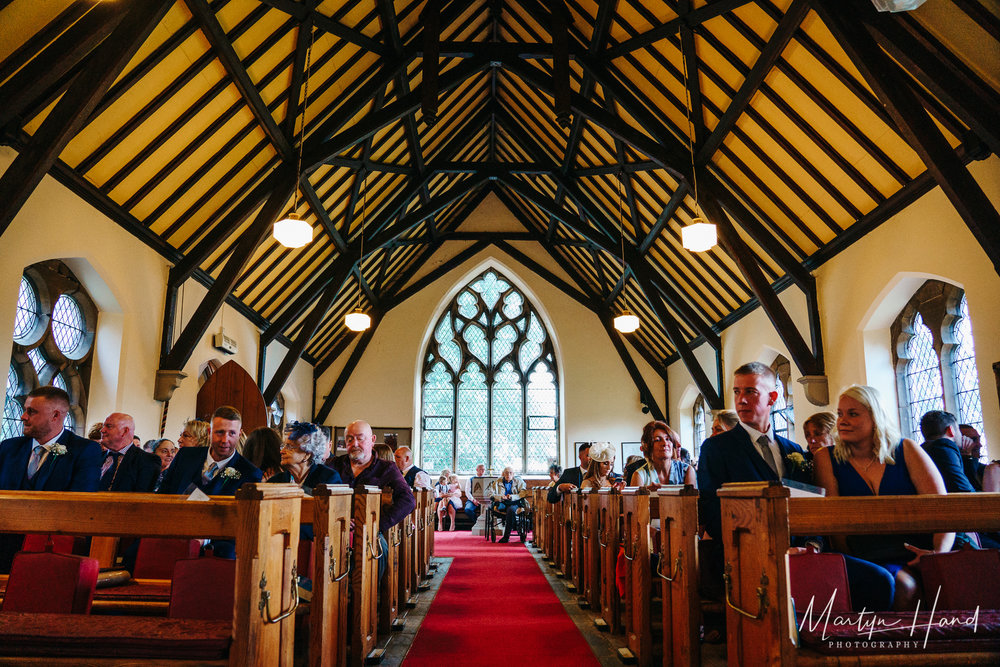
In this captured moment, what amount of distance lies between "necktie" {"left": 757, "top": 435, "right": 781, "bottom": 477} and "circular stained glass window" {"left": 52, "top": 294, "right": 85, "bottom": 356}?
6306mm

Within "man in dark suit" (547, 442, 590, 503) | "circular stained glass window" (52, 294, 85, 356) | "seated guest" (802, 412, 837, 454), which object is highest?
"circular stained glass window" (52, 294, 85, 356)

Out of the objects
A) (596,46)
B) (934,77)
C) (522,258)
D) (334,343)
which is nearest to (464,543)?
(334,343)

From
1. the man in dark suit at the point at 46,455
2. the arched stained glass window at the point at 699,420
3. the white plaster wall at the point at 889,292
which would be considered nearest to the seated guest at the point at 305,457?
the man in dark suit at the point at 46,455

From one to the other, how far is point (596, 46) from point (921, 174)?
3.51m

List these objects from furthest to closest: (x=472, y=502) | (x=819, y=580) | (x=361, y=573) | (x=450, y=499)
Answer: (x=472, y=502)
(x=450, y=499)
(x=361, y=573)
(x=819, y=580)

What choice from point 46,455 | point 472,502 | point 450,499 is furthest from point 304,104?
A: point 472,502

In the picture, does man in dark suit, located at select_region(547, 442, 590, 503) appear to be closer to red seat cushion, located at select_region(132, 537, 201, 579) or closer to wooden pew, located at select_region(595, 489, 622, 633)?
wooden pew, located at select_region(595, 489, 622, 633)

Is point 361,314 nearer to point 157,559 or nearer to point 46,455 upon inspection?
point 46,455

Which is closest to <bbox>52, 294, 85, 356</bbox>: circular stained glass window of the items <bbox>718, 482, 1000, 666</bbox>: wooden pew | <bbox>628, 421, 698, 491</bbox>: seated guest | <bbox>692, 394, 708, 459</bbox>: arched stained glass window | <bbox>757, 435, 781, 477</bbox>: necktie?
<bbox>628, 421, 698, 491</bbox>: seated guest

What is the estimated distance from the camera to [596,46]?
7.39 m

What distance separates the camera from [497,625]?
4320mm

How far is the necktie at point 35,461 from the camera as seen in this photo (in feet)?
10.8

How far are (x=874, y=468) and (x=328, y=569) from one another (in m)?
2.03

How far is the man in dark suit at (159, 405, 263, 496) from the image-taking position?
317cm
